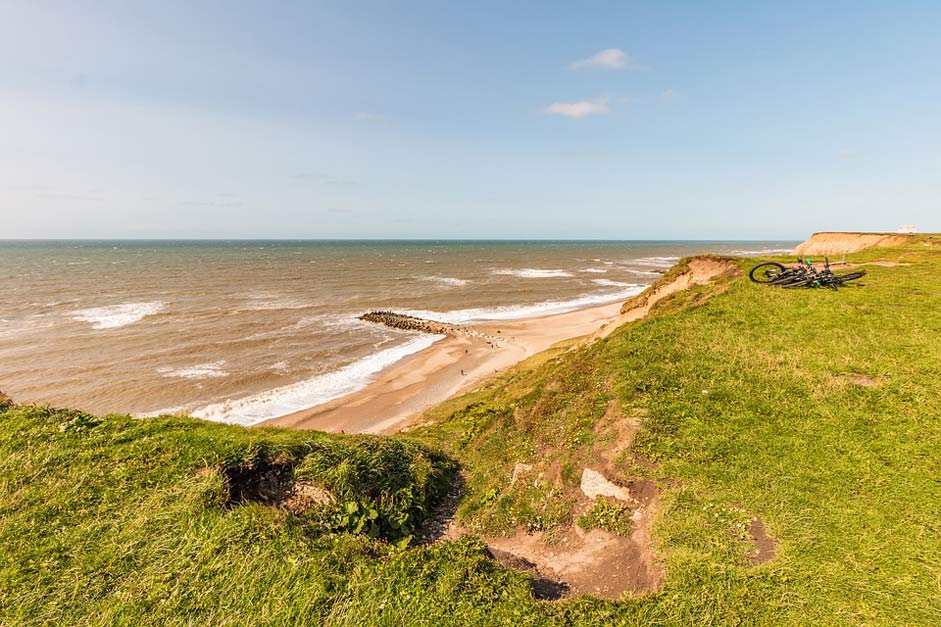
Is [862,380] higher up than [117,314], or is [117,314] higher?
[862,380]

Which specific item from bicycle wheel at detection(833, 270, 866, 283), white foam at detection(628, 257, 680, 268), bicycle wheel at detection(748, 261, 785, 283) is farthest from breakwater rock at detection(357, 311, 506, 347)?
white foam at detection(628, 257, 680, 268)

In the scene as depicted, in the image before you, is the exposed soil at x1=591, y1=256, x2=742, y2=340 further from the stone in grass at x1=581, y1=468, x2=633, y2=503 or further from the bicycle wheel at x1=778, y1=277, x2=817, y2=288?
the stone in grass at x1=581, y1=468, x2=633, y2=503

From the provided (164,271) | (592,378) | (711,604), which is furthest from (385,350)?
(164,271)

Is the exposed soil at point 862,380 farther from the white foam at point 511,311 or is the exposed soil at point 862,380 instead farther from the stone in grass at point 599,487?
the white foam at point 511,311

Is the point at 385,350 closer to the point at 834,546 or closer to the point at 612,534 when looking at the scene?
the point at 612,534

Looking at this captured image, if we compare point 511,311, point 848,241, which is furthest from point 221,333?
point 848,241

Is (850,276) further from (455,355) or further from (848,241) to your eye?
(455,355)
